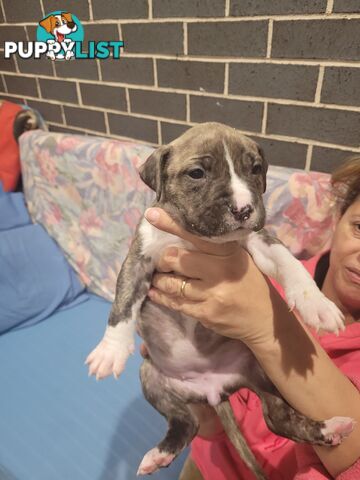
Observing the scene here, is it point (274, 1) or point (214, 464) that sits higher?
point (274, 1)

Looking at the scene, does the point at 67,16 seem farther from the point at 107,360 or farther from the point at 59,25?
the point at 107,360

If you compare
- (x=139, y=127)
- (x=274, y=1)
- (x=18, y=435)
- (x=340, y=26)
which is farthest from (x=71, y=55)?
(x=18, y=435)

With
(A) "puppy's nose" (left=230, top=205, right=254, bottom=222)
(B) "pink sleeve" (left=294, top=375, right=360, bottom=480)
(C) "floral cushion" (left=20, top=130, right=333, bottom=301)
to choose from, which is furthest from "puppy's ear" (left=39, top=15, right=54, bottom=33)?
(B) "pink sleeve" (left=294, top=375, right=360, bottom=480)

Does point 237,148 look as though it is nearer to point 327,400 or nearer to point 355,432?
point 327,400

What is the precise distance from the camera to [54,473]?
2.10 meters

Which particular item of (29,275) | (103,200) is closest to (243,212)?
(103,200)

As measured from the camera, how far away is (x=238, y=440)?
156 centimetres

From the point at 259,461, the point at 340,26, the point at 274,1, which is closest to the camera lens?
the point at 259,461

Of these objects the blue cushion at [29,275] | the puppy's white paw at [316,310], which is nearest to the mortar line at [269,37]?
the puppy's white paw at [316,310]

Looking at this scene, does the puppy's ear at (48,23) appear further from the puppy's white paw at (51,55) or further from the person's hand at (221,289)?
the person's hand at (221,289)

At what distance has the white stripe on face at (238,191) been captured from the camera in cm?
117

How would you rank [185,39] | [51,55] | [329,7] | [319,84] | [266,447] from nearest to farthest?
[266,447], [329,7], [319,84], [185,39], [51,55]

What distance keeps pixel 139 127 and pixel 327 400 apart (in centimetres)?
261

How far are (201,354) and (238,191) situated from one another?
2.35 feet
